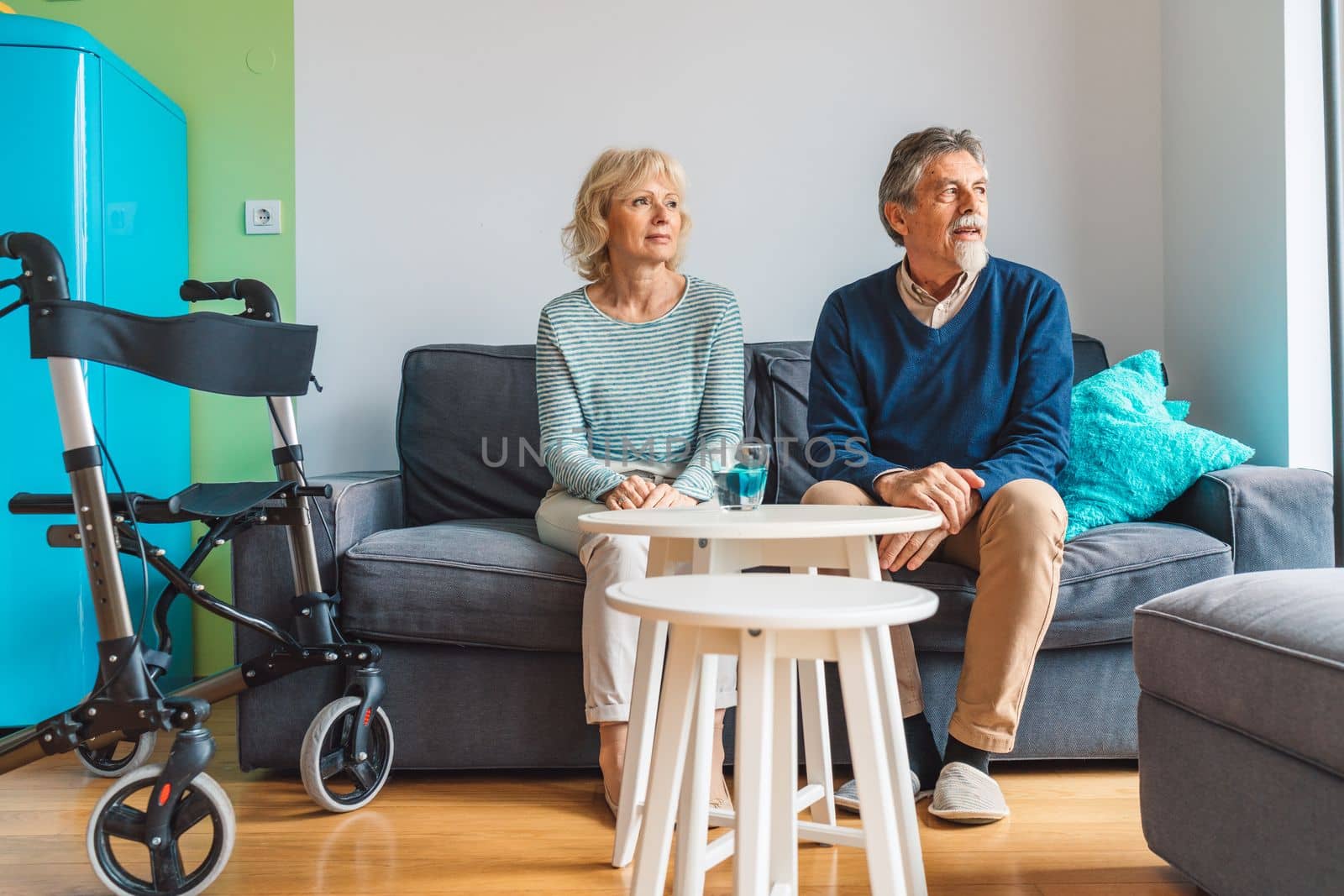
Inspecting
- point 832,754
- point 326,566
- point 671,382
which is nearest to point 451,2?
point 671,382

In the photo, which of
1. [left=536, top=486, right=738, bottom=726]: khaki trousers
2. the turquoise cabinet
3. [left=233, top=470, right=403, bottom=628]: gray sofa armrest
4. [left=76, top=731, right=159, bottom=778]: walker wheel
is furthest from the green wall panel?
[left=536, top=486, right=738, bottom=726]: khaki trousers

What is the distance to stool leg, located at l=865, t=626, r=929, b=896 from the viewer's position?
4.02 feet

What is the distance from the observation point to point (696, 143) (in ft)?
9.04

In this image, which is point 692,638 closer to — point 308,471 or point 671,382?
point 671,382

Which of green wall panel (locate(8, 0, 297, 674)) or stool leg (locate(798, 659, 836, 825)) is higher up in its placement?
green wall panel (locate(8, 0, 297, 674))

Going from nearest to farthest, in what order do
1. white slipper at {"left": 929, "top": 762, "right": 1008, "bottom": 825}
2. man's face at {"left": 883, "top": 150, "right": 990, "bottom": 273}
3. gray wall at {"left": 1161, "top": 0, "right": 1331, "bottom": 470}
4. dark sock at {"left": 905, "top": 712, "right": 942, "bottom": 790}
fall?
white slipper at {"left": 929, "top": 762, "right": 1008, "bottom": 825}
dark sock at {"left": 905, "top": 712, "right": 942, "bottom": 790}
man's face at {"left": 883, "top": 150, "right": 990, "bottom": 273}
gray wall at {"left": 1161, "top": 0, "right": 1331, "bottom": 470}

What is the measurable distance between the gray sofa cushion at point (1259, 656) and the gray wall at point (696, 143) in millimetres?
1542

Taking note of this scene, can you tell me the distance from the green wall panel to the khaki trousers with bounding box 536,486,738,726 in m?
1.37

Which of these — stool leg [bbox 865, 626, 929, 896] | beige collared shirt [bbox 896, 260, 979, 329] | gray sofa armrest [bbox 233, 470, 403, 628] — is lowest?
stool leg [bbox 865, 626, 929, 896]

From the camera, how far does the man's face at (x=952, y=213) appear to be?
1.99 metres

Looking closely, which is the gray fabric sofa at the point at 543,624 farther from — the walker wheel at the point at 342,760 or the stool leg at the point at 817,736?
the stool leg at the point at 817,736

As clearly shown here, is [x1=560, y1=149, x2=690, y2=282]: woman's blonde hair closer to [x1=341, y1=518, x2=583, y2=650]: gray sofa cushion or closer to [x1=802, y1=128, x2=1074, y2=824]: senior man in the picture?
[x1=802, y1=128, x2=1074, y2=824]: senior man

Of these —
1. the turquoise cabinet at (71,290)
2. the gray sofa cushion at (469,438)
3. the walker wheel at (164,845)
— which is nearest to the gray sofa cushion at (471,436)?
the gray sofa cushion at (469,438)

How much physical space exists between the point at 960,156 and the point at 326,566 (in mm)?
1421
